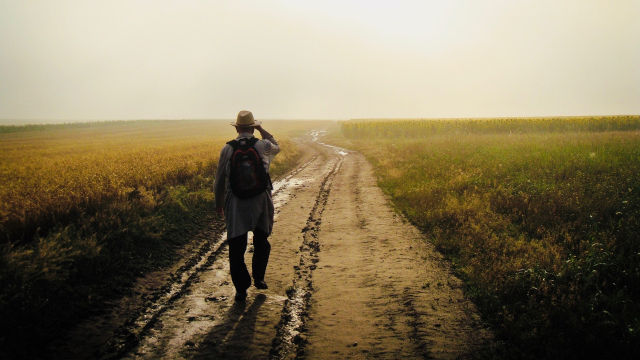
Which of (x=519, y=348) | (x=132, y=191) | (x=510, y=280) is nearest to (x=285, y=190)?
(x=132, y=191)

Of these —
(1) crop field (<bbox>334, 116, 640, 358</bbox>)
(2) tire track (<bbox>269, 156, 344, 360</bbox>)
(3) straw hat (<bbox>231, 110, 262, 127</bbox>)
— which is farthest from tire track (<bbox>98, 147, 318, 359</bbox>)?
(1) crop field (<bbox>334, 116, 640, 358</bbox>)

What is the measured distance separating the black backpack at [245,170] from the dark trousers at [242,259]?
56cm

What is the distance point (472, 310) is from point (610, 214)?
15.4 feet

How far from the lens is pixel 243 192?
440 cm

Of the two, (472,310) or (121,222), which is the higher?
(121,222)

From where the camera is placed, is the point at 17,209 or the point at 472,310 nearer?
the point at 472,310

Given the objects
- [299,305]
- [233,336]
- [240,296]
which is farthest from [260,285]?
[233,336]

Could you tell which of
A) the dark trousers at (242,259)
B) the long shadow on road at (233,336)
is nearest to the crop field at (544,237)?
the long shadow on road at (233,336)

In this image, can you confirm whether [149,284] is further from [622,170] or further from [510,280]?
[622,170]

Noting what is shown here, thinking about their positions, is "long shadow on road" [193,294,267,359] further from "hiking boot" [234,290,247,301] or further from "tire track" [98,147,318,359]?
"tire track" [98,147,318,359]

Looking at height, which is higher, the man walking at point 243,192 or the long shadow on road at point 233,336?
the man walking at point 243,192

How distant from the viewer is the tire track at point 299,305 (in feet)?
11.5

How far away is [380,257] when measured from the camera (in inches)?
239

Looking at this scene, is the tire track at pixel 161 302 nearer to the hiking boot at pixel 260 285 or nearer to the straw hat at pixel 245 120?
the hiking boot at pixel 260 285
